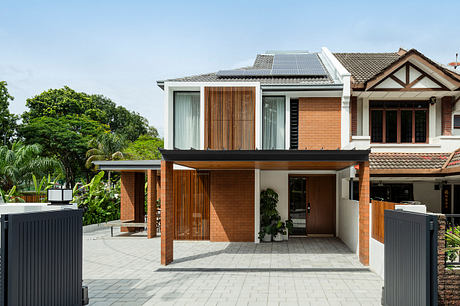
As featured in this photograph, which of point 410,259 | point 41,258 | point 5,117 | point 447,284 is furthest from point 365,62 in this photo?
point 5,117

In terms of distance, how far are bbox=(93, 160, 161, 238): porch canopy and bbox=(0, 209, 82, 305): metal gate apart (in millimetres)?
8903

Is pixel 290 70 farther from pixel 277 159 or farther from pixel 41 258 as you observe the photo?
pixel 41 258

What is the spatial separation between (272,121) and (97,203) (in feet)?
34.3

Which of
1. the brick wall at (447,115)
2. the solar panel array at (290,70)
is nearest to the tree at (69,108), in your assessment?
the solar panel array at (290,70)

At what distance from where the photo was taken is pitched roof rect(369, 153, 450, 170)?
1361 centimetres

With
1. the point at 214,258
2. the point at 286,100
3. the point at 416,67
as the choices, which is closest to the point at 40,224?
the point at 214,258

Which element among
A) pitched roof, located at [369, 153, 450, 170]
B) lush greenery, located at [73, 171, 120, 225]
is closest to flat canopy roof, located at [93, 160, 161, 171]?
lush greenery, located at [73, 171, 120, 225]

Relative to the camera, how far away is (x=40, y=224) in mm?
5812

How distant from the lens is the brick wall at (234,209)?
14867 millimetres

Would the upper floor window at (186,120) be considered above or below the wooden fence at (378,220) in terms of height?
above

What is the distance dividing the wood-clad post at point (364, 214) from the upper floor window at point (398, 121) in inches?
202

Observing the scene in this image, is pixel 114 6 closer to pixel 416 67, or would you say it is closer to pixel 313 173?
pixel 313 173

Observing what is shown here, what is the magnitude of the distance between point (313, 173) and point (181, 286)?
896 centimetres

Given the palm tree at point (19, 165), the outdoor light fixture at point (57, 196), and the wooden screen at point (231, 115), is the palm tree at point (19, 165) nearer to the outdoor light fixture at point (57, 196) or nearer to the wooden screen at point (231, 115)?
the wooden screen at point (231, 115)
